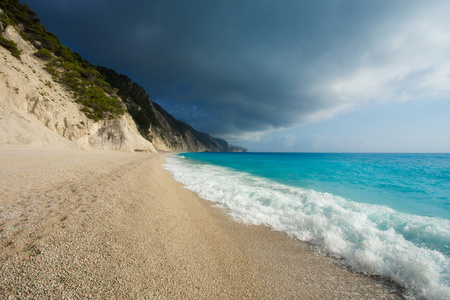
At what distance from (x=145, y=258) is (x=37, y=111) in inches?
1173

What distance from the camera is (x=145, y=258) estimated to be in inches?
125

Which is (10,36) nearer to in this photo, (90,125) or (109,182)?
(90,125)

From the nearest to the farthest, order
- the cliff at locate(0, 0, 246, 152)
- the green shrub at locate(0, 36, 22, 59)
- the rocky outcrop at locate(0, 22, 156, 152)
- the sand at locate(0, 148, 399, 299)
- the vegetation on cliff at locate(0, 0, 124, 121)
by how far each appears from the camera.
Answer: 1. the sand at locate(0, 148, 399, 299)
2. the rocky outcrop at locate(0, 22, 156, 152)
3. the cliff at locate(0, 0, 246, 152)
4. the green shrub at locate(0, 36, 22, 59)
5. the vegetation on cliff at locate(0, 0, 124, 121)

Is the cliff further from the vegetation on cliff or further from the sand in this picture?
the sand

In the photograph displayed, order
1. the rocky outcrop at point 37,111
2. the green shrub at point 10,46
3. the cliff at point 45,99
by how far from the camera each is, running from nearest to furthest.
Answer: the rocky outcrop at point 37,111 < the cliff at point 45,99 < the green shrub at point 10,46

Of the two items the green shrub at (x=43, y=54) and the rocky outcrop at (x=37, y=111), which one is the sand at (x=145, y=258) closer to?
the rocky outcrop at (x=37, y=111)

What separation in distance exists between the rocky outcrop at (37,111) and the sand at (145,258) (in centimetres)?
1912

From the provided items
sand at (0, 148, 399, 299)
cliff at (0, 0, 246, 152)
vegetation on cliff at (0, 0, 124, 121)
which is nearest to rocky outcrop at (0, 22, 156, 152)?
cliff at (0, 0, 246, 152)

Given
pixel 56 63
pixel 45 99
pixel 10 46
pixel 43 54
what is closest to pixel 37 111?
pixel 45 99

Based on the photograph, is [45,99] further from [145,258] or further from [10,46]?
[145,258]

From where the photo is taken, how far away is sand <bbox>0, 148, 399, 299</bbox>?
2.46m

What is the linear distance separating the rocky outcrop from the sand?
1912 centimetres

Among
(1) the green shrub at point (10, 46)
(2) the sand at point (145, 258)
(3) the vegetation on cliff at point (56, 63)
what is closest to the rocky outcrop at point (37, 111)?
(1) the green shrub at point (10, 46)

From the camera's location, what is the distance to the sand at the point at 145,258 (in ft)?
8.09
